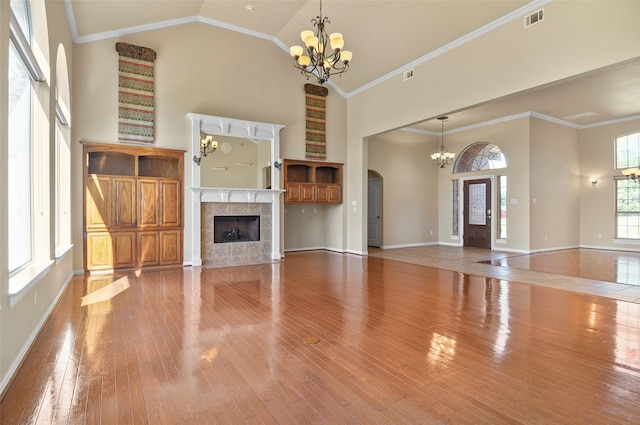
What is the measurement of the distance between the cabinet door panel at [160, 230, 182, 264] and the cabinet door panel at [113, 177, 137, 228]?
0.64 metres

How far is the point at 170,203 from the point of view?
7.12m

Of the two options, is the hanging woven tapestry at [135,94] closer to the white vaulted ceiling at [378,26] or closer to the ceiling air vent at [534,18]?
the white vaulted ceiling at [378,26]

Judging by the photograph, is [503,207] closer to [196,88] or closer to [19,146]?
[196,88]

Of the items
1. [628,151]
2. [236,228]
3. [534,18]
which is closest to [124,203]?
[236,228]

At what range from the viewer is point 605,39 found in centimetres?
436

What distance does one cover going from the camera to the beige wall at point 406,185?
10.5 metres

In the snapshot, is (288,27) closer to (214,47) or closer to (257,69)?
(257,69)

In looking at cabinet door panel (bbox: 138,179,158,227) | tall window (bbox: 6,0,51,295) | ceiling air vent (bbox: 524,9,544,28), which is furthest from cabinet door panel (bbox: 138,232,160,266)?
A: ceiling air vent (bbox: 524,9,544,28)

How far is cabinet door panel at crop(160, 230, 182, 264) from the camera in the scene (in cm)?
708

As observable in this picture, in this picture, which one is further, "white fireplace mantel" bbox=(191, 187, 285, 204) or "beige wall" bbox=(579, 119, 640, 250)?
"beige wall" bbox=(579, 119, 640, 250)

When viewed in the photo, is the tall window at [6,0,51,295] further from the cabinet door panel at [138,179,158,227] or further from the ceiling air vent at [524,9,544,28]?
the ceiling air vent at [524,9,544,28]

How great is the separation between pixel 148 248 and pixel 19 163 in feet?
12.3

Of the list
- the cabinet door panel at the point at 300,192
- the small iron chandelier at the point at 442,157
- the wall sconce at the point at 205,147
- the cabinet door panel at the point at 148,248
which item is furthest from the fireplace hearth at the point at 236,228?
the small iron chandelier at the point at 442,157

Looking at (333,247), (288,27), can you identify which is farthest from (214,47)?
(333,247)
